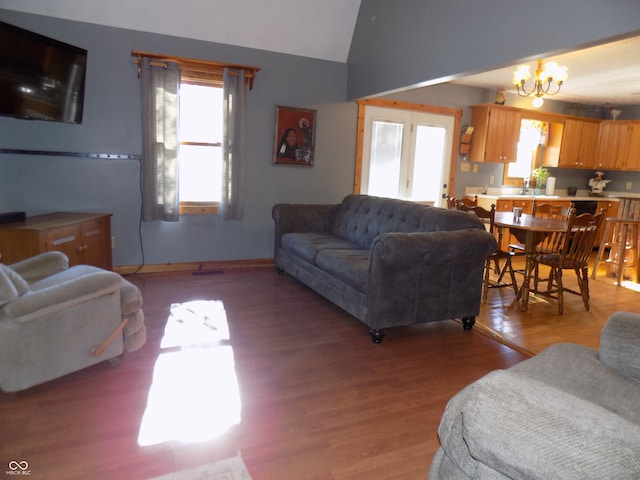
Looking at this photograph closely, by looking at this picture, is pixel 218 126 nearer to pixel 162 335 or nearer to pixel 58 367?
pixel 162 335

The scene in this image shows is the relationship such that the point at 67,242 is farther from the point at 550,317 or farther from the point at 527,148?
the point at 527,148

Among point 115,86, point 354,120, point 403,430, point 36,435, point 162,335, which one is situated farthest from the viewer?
point 354,120

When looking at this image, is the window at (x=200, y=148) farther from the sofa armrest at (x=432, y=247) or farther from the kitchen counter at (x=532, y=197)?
the kitchen counter at (x=532, y=197)

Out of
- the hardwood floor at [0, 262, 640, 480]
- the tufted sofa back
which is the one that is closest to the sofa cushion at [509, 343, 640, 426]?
the hardwood floor at [0, 262, 640, 480]

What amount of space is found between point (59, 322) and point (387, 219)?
268 centimetres

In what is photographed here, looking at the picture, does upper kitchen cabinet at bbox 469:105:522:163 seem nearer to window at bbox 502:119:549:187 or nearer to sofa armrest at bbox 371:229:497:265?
window at bbox 502:119:549:187

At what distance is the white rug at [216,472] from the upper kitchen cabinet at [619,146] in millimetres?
7704

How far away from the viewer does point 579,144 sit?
6.81m

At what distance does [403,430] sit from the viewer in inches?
76.9

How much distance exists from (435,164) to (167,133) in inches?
143

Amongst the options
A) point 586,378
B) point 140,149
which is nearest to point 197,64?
point 140,149

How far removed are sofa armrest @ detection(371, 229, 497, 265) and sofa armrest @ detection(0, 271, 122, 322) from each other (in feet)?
5.34

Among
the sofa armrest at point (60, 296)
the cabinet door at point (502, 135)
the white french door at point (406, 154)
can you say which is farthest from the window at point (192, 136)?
the cabinet door at point (502, 135)

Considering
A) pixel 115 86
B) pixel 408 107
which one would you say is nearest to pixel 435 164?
pixel 408 107
